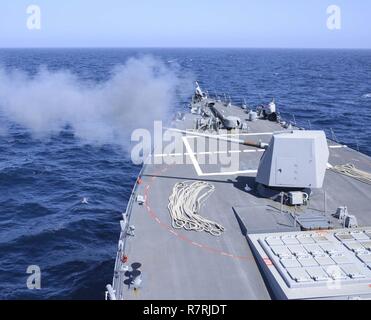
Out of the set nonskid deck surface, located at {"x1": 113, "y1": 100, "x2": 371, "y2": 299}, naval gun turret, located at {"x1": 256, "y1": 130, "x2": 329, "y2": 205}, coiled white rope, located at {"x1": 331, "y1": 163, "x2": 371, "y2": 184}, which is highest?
naval gun turret, located at {"x1": 256, "y1": 130, "x2": 329, "y2": 205}

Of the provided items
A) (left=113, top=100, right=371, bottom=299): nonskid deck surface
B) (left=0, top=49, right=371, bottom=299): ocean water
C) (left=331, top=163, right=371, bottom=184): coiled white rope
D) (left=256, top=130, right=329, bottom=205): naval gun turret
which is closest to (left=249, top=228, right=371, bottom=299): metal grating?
(left=113, top=100, right=371, bottom=299): nonskid deck surface

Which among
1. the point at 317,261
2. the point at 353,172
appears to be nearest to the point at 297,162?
the point at 317,261

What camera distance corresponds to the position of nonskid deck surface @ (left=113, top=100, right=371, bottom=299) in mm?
11719

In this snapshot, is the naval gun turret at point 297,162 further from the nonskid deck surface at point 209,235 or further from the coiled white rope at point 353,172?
the coiled white rope at point 353,172

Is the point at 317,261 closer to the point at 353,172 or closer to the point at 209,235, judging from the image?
the point at 209,235

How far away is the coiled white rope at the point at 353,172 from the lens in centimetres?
1972

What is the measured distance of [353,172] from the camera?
67.7 ft

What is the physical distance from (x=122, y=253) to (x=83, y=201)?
46.2 ft

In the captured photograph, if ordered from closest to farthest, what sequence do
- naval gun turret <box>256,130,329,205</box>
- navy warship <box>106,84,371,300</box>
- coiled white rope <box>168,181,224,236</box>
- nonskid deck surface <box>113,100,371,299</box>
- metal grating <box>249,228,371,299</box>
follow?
1. metal grating <box>249,228,371,299</box>
2. navy warship <box>106,84,371,300</box>
3. nonskid deck surface <box>113,100,371,299</box>
4. coiled white rope <box>168,181,224,236</box>
5. naval gun turret <box>256,130,329,205</box>

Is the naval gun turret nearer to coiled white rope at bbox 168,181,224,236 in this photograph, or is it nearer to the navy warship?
the navy warship

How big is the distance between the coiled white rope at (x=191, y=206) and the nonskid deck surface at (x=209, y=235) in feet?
0.84

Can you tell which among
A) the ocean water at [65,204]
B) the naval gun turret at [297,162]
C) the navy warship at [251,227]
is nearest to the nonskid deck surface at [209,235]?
the navy warship at [251,227]

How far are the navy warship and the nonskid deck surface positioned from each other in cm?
3

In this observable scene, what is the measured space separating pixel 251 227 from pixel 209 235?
1.46 metres
